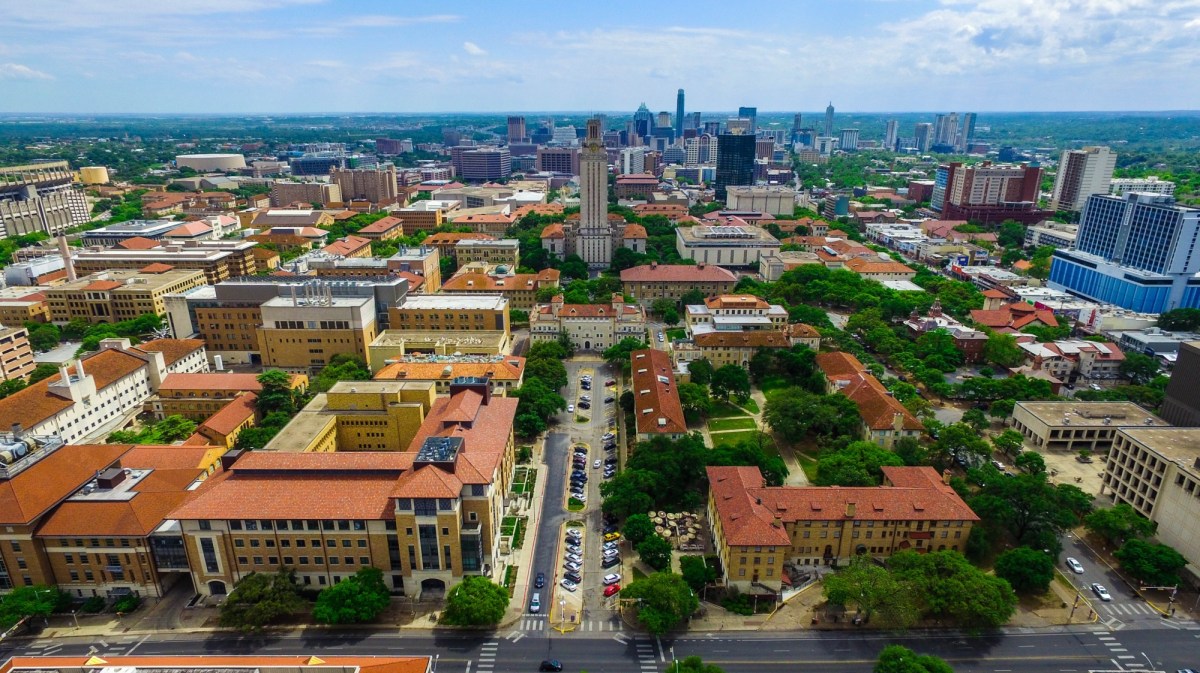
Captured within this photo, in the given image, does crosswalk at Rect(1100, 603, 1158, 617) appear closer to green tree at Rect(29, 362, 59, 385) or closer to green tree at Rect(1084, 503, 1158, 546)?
green tree at Rect(1084, 503, 1158, 546)

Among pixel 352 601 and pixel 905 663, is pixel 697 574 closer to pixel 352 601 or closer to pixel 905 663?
pixel 905 663

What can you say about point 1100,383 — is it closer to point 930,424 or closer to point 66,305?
point 930,424

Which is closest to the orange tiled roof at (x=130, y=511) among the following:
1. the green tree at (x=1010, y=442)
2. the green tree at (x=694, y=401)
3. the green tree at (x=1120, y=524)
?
the green tree at (x=694, y=401)

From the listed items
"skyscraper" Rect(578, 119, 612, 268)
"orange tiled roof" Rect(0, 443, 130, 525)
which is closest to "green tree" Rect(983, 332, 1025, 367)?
"skyscraper" Rect(578, 119, 612, 268)

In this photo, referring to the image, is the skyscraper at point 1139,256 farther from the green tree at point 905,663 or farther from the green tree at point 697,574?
the green tree at point 697,574

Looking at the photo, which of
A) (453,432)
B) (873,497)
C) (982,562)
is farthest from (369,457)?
(982,562)

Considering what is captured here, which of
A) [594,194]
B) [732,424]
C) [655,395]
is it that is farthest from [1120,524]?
[594,194]
